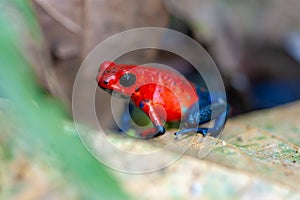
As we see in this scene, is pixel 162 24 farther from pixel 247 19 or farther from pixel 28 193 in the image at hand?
pixel 28 193

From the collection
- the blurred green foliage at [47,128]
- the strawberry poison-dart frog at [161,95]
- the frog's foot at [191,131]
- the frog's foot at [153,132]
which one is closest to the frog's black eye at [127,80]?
the strawberry poison-dart frog at [161,95]

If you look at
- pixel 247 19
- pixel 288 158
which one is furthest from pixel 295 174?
pixel 247 19

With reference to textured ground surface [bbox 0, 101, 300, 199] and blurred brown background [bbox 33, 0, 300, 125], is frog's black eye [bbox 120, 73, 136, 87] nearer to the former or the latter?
textured ground surface [bbox 0, 101, 300, 199]

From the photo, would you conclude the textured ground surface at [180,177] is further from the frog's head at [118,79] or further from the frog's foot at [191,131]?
the frog's head at [118,79]

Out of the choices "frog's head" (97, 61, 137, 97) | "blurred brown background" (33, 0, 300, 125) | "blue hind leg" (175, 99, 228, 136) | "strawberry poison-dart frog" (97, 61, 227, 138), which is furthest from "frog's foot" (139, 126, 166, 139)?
"blurred brown background" (33, 0, 300, 125)

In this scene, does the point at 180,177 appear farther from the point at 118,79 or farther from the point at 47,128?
the point at 118,79

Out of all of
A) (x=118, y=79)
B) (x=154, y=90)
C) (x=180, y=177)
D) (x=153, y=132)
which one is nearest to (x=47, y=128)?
(x=180, y=177)

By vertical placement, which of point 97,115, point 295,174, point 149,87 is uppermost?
point 295,174
